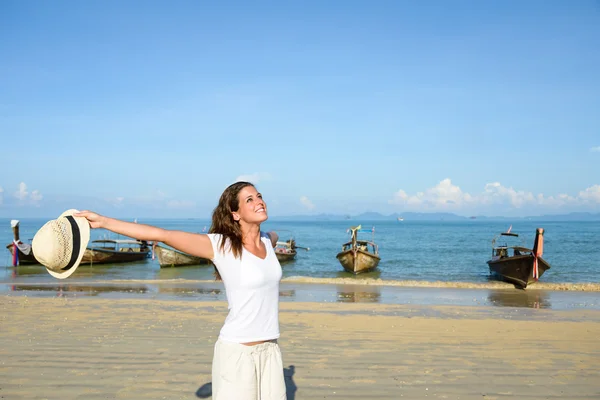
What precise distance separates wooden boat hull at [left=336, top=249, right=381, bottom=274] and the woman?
24478 mm

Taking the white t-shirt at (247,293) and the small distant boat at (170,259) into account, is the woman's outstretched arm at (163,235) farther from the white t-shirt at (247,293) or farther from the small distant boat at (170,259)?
the small distant boat at (170,259)

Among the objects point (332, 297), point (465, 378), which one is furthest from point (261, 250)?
point (332, 297)

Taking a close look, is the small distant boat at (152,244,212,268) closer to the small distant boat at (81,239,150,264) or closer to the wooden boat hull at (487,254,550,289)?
the small distant boat at (81,239,150,264)

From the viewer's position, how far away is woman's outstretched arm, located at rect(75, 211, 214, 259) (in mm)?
2822

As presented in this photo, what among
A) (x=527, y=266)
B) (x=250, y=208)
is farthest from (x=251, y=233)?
(x=527, y=266)

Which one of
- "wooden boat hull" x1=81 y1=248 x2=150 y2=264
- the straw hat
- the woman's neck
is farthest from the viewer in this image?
"wooden boat hull" x1=81 y1=248 x2=150 y2=264

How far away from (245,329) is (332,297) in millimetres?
12671

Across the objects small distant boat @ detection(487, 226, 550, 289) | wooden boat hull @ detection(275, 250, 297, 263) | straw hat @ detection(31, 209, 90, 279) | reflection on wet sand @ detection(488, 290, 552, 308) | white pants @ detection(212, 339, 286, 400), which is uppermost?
straw hat @ detection(31, 209, 90, 279)

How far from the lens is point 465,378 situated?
5930 millimetres

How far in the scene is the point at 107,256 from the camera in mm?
31422

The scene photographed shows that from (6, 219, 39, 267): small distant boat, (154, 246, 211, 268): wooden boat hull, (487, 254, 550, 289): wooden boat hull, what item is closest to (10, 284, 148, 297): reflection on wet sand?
(6, 219, 39, 267): small distant boat

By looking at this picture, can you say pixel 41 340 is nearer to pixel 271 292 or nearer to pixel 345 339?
pixel 345 339

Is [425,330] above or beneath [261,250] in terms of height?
beneath

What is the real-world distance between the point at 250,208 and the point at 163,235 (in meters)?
0.56
